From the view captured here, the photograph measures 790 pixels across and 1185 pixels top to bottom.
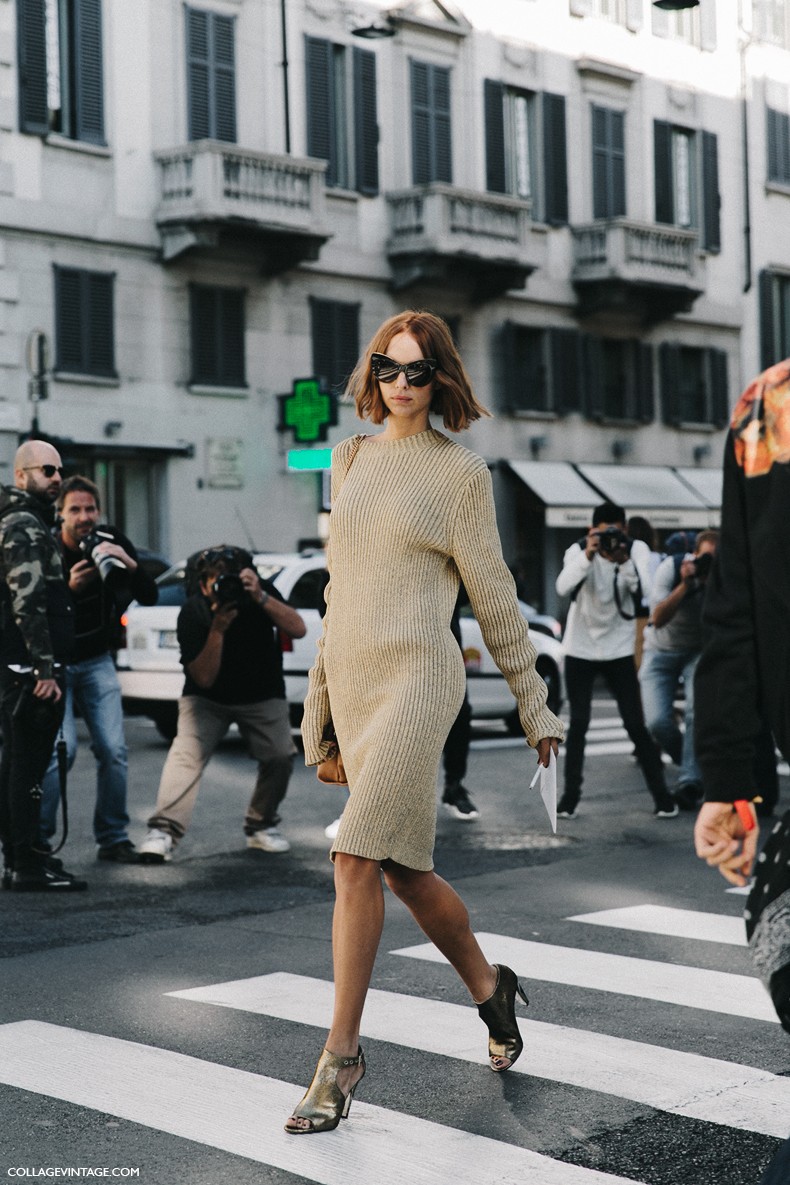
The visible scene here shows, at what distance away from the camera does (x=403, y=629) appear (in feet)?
14.4

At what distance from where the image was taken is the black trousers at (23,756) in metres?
7.81

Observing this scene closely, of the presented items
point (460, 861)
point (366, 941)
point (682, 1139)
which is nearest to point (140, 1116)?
point (366, 941)

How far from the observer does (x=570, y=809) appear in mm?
10500

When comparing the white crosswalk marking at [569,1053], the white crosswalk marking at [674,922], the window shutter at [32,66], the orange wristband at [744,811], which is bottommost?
the white crosswalk marking at [674,922]

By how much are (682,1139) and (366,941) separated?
88 centimetres

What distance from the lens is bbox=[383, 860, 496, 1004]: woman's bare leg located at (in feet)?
14.8

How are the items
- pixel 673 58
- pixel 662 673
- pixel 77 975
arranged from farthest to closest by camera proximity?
1. pixel 673 58
2. pixel 662 673
3. pixel 77 975

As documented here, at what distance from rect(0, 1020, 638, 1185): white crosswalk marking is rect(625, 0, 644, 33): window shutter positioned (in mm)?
30556

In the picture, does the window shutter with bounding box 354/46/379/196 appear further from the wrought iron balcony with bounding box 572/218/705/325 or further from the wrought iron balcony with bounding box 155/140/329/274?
the wrought iron balcony with bounding box 572/218/705/325

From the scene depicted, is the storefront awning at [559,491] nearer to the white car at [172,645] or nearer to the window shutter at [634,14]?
the window shutter at [634,14]

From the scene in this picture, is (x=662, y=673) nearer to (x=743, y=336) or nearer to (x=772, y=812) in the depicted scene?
(x=772, y=812)

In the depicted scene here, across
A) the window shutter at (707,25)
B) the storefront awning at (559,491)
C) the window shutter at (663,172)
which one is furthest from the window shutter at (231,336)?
the window shutter at (707,25)

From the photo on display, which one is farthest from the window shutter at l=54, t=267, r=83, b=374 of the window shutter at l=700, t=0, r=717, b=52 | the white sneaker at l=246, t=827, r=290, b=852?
the white sneaker at l=246, t=827, r=290, b=852

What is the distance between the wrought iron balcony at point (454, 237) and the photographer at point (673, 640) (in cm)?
1751
